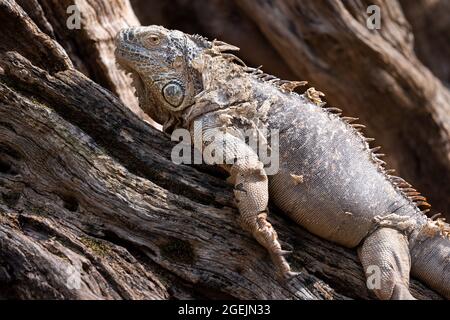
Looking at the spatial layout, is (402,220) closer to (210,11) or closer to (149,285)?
(149,285)

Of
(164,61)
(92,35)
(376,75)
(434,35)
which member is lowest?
(164,61)

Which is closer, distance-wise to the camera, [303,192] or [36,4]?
[303,192]

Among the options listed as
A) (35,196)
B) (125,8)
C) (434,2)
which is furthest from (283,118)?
(434,2)

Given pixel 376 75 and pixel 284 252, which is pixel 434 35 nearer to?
pixel 376 75

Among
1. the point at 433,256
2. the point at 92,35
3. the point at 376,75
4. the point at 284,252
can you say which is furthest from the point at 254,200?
the point at 376,75

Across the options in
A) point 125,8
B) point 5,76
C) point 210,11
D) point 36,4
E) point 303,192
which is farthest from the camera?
point 210,11

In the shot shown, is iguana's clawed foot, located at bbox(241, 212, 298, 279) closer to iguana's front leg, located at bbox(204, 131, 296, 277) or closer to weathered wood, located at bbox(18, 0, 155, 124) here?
iguana's front leg, located at bbox(204, 131, 296, 277)

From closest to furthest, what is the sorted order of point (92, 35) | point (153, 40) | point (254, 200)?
point (254, 200) → point (153, 40) → point (92, 35)
